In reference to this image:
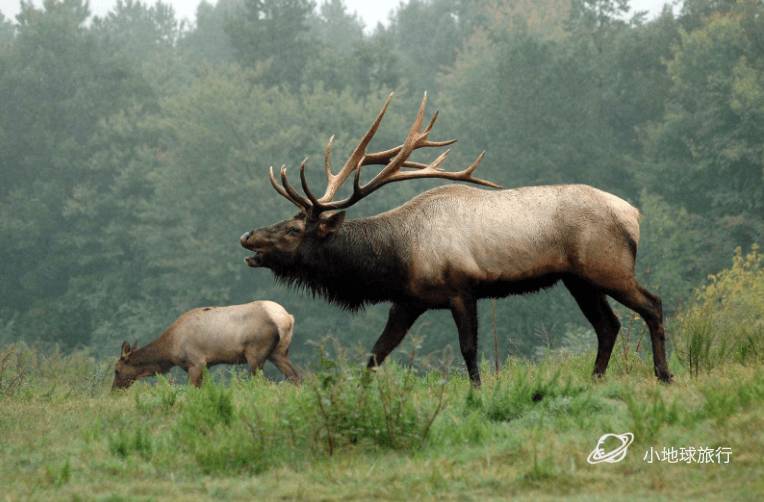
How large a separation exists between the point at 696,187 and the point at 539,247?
34213mm

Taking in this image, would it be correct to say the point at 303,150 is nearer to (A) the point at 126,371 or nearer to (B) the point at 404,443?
(A) the point at 126,371

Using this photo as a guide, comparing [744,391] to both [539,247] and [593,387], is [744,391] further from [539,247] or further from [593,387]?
[539,247]

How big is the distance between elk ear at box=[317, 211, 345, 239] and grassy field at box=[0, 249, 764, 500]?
1.74 meters

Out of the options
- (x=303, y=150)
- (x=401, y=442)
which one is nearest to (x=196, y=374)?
(x=401, y=442)

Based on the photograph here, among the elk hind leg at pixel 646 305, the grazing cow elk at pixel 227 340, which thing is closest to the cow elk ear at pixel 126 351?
the grazing cow elk at pixel 227 340

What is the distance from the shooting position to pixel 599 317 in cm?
980

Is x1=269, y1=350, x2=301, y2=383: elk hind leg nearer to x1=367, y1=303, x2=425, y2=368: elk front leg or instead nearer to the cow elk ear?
the cow elk ear

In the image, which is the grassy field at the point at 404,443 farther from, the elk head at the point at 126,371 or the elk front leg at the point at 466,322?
the elk head at the point at 126,371

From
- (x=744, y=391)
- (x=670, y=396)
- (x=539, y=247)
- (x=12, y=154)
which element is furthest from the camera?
(x=12, y=154)

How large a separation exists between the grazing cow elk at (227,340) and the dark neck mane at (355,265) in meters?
5.46

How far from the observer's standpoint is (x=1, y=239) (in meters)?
49.1

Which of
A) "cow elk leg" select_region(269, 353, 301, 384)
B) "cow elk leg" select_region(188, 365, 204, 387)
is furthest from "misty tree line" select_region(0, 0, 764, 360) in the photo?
"cow elk leg" select_region(188, 365, 204, 387)

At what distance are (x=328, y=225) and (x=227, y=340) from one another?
599cm

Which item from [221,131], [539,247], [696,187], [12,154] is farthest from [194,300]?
[539,247]
